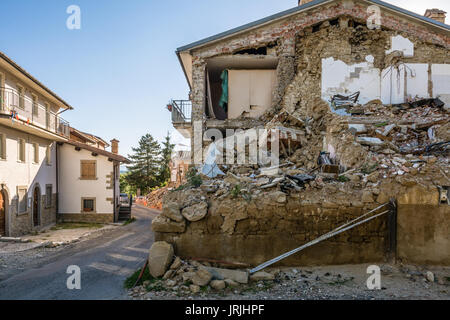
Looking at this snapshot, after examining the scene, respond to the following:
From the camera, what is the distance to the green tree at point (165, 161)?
37.9 meters

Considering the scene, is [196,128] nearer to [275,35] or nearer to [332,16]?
[275,35]

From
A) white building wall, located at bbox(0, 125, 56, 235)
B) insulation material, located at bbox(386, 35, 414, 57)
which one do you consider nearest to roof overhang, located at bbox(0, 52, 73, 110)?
Answer: white building wall, located at bbox(0, 125, 56, 235)

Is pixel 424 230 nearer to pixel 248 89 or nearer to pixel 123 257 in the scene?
pixel 123 257

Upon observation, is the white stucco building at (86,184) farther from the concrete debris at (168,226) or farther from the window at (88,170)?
the concrete debris at (168,226)

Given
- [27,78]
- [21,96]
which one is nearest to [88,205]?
[21,96]

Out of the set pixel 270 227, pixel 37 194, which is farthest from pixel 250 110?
pixel 37 194

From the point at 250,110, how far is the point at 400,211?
29.7ft

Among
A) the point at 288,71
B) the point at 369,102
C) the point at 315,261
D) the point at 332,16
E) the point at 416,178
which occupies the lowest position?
the point at 315,261

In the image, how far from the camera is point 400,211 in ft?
20.5

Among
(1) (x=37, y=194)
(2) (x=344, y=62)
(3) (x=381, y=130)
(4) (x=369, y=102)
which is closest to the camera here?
(3) (x=381, y=130)

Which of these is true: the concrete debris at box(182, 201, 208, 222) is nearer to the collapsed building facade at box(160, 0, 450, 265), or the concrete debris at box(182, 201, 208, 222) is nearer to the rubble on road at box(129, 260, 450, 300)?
the collapsed building facade at box(160, 0, 450, 265)

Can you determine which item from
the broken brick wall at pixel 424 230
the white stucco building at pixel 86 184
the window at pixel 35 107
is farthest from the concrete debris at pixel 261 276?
the window at pixel 35 107

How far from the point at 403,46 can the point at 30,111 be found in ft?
63.5

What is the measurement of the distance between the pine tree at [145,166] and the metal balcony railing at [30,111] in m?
19.3
